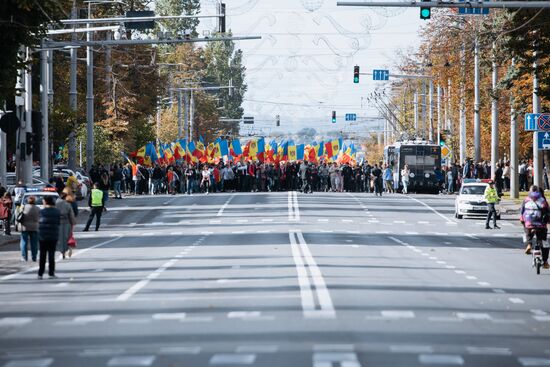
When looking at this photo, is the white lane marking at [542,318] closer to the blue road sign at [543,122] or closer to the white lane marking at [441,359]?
the white lane marking at [441,359]

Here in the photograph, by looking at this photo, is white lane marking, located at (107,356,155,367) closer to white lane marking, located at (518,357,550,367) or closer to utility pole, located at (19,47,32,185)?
white lane marking, located at (518,357,550,367)

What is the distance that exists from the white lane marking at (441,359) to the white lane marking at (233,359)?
1722mm

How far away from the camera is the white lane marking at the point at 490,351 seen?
15008mm

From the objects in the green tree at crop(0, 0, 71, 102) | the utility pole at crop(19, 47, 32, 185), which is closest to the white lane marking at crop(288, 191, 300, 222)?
the utility pole at crop(19, 47, 32, 185)

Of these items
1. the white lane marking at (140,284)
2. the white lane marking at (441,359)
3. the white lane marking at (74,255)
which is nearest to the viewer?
the white lane marking at (441,359)

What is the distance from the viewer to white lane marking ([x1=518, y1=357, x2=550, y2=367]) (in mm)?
14273

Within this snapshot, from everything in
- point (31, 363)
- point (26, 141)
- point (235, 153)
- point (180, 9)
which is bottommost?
point (31, 363)

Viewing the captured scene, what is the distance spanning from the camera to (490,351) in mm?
15180

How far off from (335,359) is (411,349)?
1383 mm

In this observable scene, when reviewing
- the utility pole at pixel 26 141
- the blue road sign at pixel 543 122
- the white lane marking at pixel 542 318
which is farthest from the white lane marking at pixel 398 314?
the utility pole at pixel 26 141

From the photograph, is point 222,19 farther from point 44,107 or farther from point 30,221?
point 44,107

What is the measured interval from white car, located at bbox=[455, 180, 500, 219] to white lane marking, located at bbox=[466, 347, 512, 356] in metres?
40.8

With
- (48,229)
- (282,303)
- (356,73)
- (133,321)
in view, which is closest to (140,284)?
(48,229)

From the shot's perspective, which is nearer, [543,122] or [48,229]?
[48,229]
